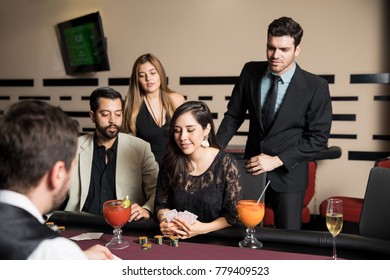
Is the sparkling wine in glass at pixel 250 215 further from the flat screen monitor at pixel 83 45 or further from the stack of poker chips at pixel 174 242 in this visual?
the flat screen monitor at pixel 83 45

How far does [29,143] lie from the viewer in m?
0.92

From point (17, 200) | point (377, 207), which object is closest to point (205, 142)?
point (377, 207)

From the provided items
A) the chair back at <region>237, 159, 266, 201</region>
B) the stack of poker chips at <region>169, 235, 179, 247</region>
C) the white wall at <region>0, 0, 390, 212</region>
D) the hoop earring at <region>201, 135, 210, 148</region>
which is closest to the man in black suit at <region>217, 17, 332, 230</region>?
the chair back at <region>237, 159, 266, 201</region>

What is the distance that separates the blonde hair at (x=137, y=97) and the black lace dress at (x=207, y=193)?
0.84 m

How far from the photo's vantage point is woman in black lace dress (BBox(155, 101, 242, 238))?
1896 mm

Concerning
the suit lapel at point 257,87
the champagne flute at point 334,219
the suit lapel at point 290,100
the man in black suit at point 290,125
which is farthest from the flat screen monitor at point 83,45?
the champagne flute at point 334,219

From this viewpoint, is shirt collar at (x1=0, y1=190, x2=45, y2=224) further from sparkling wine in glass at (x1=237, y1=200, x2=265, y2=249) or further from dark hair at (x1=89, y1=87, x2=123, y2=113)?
dark hair at (x1=89, y1=87, x2=123, y2=113)

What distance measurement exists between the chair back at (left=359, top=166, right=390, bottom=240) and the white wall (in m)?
2.15

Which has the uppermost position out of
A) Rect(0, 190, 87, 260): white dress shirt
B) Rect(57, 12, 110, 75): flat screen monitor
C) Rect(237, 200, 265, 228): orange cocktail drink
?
Rect(57, 12, 110, 75): flat screen monitor

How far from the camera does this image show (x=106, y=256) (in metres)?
1.24

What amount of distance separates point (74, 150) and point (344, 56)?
3300mm

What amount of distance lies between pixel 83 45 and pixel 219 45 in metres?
1.46

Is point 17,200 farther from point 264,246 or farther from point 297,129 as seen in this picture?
point 297,129

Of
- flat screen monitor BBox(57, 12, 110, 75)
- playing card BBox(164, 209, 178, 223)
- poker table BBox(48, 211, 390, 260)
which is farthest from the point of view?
flat screen monitor BBox(57, 12, 110, 75)
